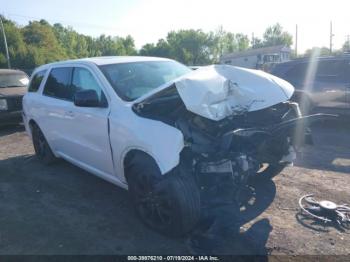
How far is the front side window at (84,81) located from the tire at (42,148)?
1.65 meters

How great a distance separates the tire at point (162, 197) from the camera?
3250mm

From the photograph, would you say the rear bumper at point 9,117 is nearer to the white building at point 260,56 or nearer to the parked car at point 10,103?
the parked car at point 10,103

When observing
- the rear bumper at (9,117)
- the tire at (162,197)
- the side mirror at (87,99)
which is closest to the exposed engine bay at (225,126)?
the tire at (162,197)

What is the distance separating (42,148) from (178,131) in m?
3.93

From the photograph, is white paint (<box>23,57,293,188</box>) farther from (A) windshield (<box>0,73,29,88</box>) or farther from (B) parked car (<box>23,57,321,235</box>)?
(A) windshield (<box>0,73,29,88</box>)

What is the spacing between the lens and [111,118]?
3.88 meters

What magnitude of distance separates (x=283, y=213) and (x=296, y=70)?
556 cm

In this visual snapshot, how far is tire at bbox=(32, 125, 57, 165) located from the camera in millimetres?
6102

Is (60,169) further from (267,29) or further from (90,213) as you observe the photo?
(267,29)

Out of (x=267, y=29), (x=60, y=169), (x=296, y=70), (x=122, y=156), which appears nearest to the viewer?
(x=122, y=156)

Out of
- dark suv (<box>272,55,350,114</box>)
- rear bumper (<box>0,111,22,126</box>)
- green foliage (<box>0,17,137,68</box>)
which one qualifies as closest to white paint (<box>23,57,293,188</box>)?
dark suv (<box>272,55,350,114</box>)

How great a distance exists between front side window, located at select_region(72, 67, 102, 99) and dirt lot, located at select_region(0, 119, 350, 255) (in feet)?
4.75

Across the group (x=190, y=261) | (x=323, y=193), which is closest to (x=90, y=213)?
(x=190, y=261)

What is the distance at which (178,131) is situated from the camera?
317 cm
